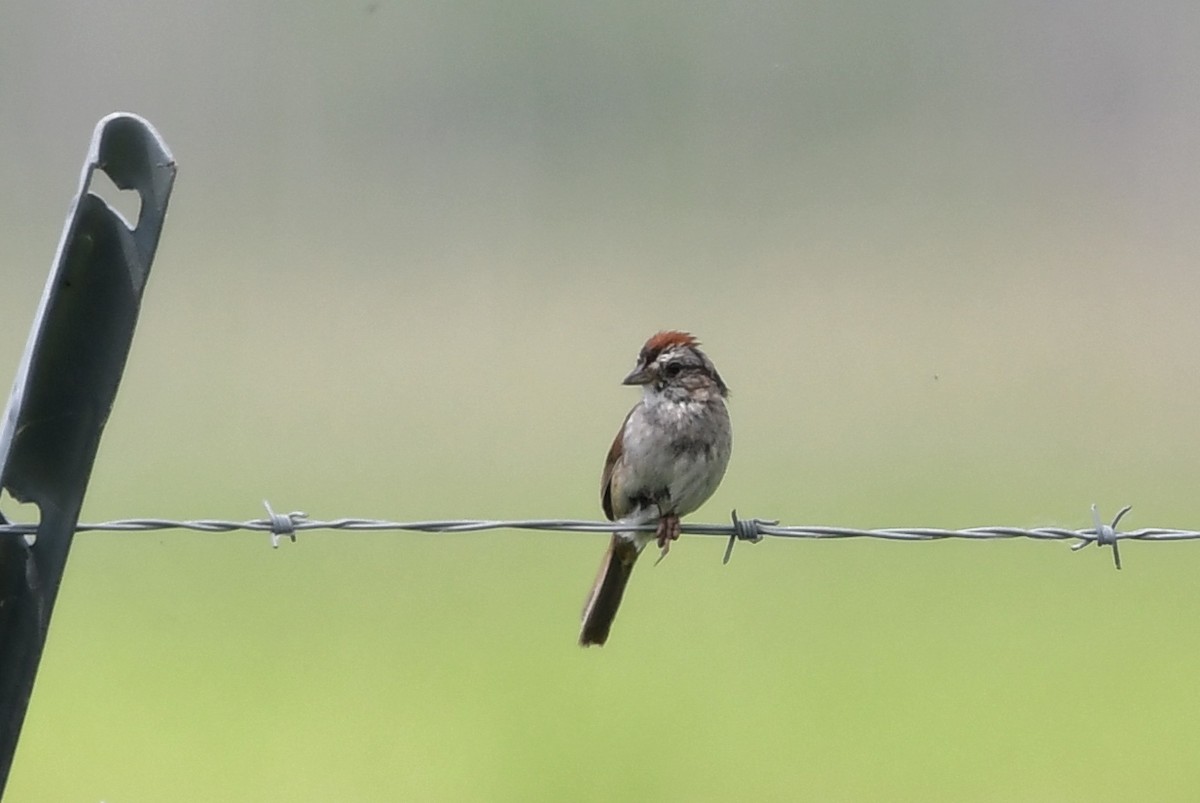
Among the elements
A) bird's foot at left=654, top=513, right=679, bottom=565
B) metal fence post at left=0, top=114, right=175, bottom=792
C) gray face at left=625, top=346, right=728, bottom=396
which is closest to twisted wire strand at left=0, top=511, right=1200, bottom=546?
metal fence post at left=0, top=114, right=175, bottom=792

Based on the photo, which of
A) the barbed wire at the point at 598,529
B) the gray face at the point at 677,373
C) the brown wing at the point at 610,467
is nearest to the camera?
the barbed wire at the point at 598,529

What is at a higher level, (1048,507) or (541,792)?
(1048,507)

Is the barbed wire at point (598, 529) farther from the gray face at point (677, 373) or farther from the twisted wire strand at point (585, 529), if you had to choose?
the gray face at point (677, 373)

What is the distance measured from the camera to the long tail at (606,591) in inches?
213

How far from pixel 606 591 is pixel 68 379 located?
2.51m

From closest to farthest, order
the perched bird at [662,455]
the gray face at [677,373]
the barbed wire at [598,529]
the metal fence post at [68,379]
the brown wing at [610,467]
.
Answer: the metal fence post at [68,379], the barbed wire at [598,529], the perched bird at [662,455], the gray face at [677,373], the brown wing at [610,467]

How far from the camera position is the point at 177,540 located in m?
12.4

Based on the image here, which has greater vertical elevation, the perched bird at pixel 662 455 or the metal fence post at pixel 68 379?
the perched bird at pixel 662 455

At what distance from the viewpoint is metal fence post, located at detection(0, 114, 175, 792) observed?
329cm

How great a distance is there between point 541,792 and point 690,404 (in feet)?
14.1

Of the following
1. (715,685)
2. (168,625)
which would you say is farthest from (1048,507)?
(168,625)

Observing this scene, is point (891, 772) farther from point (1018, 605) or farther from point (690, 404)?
point (690, 404)

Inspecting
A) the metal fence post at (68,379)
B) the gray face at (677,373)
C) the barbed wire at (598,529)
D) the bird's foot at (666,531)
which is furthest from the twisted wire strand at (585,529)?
the gray face at (677,373)

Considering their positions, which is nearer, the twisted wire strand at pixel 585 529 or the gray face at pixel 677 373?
the twisted wire strand at pixel 585 529
